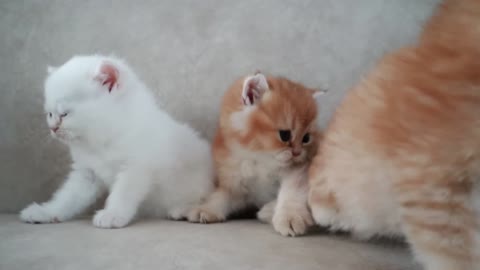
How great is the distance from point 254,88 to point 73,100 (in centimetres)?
43

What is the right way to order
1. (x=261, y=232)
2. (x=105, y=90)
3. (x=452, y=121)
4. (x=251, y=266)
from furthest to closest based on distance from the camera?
(x=105, y=90) → (x=261, y=232) → (x=251, y=266) → (x=452, y=121)

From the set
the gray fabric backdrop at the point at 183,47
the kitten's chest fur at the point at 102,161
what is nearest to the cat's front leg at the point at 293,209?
the gray fabric backdrop at the point at 183,47

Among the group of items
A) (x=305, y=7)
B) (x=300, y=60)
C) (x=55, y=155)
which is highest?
(x=305, y=7)

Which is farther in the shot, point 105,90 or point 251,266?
point 105,90

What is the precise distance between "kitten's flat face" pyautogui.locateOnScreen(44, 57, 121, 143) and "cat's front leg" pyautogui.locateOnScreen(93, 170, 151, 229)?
15 centimetres

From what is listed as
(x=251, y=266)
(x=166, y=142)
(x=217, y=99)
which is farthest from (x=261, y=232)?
(x=217, y=99)

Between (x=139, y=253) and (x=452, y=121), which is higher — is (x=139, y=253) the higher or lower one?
the lower one

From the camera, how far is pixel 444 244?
2.44 ft

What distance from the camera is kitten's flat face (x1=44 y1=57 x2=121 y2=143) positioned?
1.15 metres

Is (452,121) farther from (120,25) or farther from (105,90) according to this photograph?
(120,25)

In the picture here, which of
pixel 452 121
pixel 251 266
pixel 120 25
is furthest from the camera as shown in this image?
pixel 120 25

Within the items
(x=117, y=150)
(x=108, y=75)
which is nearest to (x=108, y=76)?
(x=108, y=75)

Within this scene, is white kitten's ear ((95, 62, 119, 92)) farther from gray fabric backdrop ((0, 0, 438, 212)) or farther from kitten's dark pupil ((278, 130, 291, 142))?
kitten's dark pupil ((278, 130, 291, 142))

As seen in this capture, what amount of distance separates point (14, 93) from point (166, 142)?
0.46 metres
